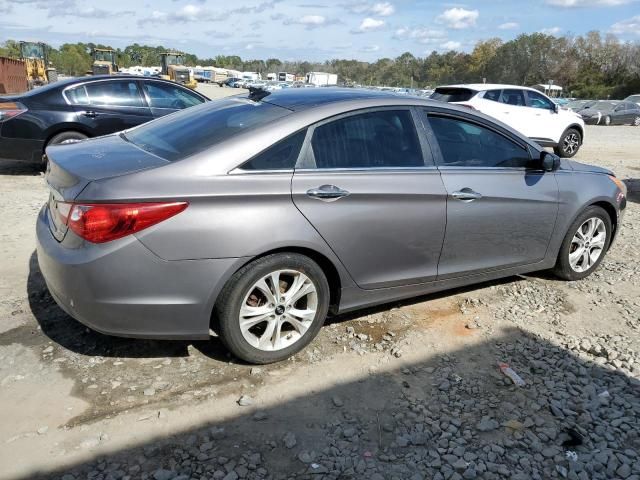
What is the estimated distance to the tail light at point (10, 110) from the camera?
24.5 feet

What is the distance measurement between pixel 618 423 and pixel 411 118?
7.44ft

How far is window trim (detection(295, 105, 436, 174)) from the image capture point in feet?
10.8

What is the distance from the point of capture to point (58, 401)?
2.89 metres

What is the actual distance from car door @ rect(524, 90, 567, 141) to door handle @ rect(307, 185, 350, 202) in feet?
36.7

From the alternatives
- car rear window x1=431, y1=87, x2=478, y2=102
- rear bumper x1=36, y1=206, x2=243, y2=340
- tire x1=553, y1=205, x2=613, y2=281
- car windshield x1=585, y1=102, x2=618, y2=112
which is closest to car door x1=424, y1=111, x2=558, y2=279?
tire x1=553, y1=205, x2=613, y2=281

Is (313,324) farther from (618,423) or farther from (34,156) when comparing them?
(34,156)

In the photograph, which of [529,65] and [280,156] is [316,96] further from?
[529,65]

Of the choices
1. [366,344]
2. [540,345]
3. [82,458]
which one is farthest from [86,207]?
[540,345]

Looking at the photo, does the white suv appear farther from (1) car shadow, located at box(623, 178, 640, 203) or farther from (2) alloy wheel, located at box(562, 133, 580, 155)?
(1) car shadow, located at box(623, 178, 640, 203)

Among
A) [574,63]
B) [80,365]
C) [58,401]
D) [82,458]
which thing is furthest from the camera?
[574,63]

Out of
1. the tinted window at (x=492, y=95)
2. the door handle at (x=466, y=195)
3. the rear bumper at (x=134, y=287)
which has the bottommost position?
the rear bumper at (x=134, y=287)

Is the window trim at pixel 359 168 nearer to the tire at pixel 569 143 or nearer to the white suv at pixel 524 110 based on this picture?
the white suv at pixel 524 110

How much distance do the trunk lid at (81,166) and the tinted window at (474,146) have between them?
1.97 m

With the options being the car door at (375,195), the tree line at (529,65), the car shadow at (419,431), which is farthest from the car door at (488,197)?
the tree line at (529,65)
